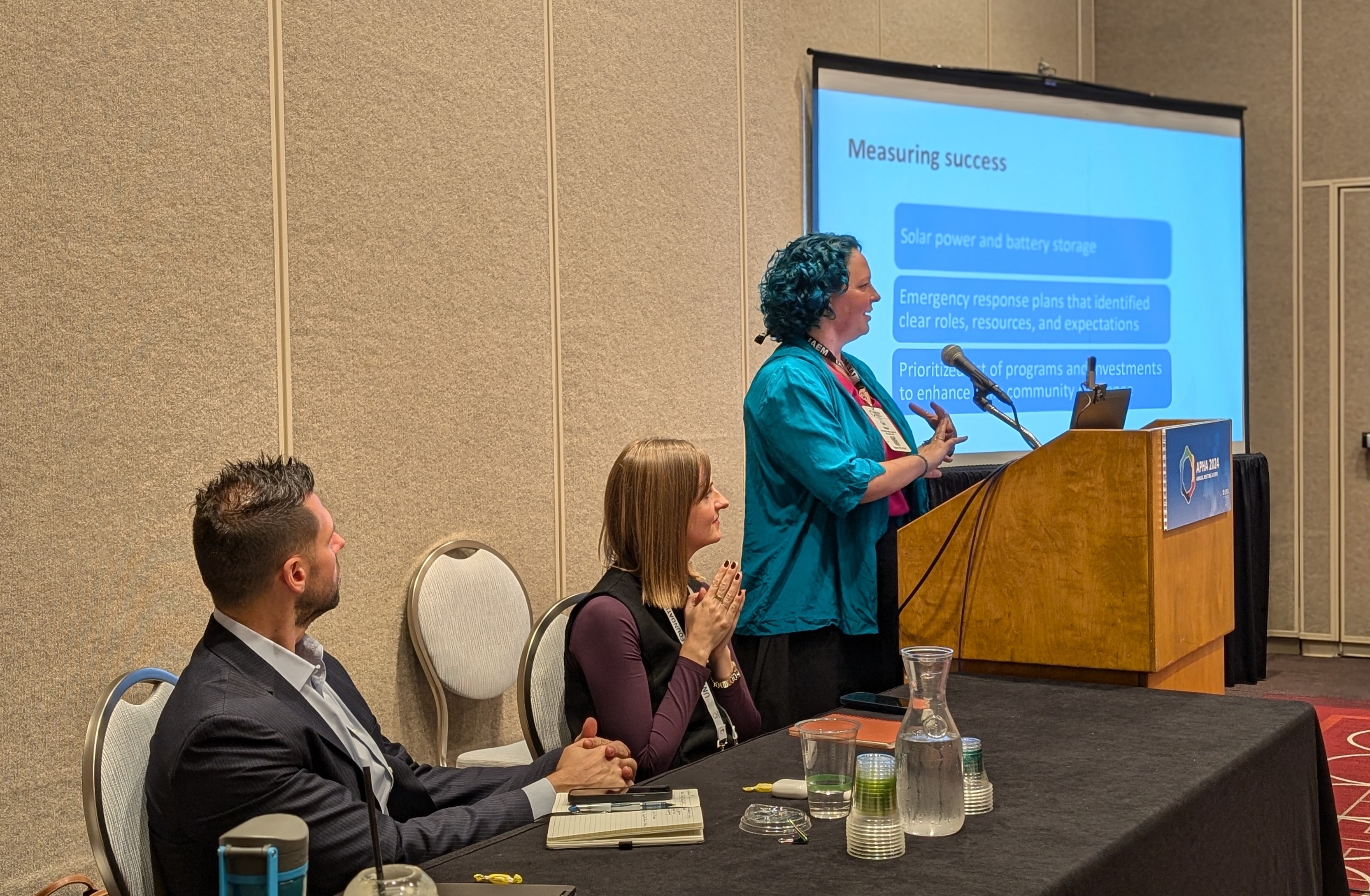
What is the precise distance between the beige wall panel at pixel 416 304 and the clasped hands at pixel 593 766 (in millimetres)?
1466

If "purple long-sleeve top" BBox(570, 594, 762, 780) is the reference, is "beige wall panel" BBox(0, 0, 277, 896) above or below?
above

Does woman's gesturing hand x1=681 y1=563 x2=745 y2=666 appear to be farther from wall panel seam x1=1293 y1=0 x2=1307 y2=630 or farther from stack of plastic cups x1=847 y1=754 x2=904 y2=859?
wall panel seam x1=1293 y1=0 x2=1307 y2=630

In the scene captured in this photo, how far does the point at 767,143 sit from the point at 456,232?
164cm

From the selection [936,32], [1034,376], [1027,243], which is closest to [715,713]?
[1034,376]

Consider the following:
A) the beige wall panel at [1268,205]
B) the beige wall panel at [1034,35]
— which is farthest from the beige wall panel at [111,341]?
the beige wall panel at [1268,205]

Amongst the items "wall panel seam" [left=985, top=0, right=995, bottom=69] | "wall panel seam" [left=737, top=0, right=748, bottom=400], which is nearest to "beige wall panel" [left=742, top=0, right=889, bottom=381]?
"wall panel seam" [left=737, top=0, right=748, bottom=400]

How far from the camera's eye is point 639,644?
2484mm

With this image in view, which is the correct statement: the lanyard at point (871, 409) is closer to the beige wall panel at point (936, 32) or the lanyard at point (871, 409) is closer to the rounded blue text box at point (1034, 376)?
the rounded blue text box at point (1034, 376)

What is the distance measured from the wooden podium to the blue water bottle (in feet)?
5.78

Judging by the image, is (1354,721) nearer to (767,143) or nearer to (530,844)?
(767,143)

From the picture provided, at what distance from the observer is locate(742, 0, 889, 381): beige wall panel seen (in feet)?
16.0

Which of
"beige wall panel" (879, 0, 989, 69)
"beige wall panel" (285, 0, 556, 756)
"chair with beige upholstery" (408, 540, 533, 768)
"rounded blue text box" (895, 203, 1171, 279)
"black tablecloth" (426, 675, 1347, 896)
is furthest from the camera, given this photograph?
"beige wall panel" (879, 0, 989, 69)

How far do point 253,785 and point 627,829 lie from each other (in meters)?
0.47

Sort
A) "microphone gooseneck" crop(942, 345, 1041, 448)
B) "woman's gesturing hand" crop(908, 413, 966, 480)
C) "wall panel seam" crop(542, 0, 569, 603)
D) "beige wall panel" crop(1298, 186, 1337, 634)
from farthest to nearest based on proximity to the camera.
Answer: "beige wall panel" crop(1298, 186, 1337, 634), "wall panel seam" crop(542, 0, 569, 603), "woman's gesturing hand" crop(908, 413, 966, 480), "microphone gooseneck" crop(942, 345, 1041, 448)
